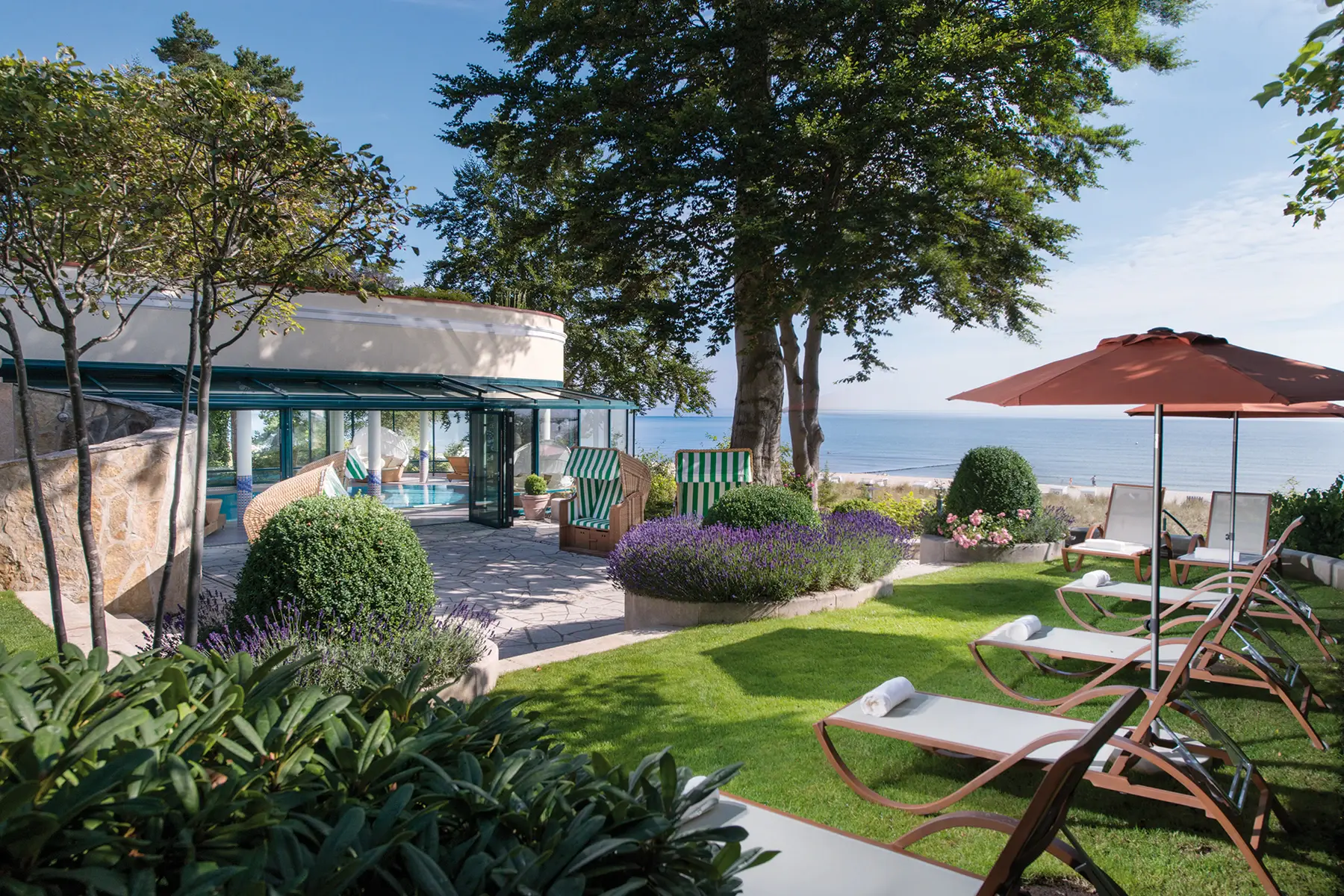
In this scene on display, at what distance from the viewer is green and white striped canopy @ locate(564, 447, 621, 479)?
1220cm

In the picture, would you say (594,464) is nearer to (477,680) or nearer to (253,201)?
(477,680)

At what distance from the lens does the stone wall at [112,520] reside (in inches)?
270

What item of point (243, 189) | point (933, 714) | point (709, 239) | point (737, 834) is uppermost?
point (709, 239)

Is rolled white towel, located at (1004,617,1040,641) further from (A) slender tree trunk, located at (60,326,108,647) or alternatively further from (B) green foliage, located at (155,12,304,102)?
(B) green foliage, located at (155,12,304,102)

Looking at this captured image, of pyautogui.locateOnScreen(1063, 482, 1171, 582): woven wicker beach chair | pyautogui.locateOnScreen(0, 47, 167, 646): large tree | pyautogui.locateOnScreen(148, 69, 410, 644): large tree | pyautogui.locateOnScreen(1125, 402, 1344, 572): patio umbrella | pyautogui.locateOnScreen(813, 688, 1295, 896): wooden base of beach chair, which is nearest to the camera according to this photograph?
pyautogui.locateOnScreen(813, 688, 1295, 896): wooden base of beach chair

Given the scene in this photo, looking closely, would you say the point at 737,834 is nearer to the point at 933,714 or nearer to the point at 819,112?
the point at 933,714

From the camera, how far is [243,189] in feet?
14.7

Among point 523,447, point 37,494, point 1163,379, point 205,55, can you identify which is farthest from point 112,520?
point 205,55

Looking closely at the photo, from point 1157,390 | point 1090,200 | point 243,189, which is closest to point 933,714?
point 1157,390

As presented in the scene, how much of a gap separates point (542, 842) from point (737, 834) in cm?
39

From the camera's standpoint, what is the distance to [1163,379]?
400 cm

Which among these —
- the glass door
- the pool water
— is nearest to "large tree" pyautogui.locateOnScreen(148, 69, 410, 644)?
the glass door

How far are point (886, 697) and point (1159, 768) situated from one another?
115cm

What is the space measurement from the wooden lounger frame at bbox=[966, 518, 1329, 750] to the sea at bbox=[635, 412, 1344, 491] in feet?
41.5
